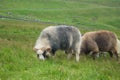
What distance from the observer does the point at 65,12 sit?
105 m

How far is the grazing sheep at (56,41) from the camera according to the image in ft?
50.3

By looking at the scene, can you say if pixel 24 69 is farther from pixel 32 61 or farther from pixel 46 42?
pixel 46 42

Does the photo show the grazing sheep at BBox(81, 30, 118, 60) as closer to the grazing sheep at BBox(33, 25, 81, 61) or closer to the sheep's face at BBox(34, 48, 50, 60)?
the grazing sheep at BBox(33, 25, 81, 61)

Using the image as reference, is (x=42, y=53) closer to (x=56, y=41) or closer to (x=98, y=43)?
(x=56, y=41)

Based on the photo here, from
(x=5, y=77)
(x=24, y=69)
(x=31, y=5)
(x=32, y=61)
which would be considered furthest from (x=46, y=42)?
(x=31, y=5)

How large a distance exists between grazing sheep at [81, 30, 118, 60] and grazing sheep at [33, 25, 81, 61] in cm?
94

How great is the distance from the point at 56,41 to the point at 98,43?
3806 millimetres

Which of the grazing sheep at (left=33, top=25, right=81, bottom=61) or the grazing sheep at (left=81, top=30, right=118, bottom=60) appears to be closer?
the grazing sheep at (left=33, top=25, right=81, bottom=61)

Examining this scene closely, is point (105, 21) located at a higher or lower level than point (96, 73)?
lower

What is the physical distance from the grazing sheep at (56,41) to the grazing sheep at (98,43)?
94 cm

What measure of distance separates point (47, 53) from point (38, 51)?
589 millimetres

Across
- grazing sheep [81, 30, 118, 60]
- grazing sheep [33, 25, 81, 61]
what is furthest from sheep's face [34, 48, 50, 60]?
grazing sheep [81, 30, 118, 60]

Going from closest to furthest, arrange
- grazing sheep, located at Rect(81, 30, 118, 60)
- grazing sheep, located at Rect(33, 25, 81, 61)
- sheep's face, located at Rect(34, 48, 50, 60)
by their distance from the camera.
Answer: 1. sheep's face, located at Rect(34, 48, 50, 60)
2. grazing sheep, located at Rect(33, 25, 81, 61)
3. grazing sheep, located at Rect(81, 30, 118, 60)

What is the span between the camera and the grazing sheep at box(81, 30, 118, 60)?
18.6 metres
